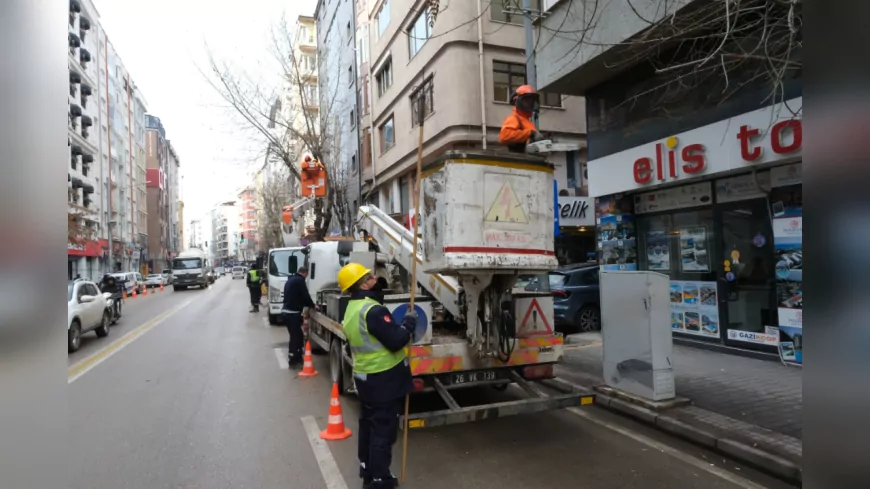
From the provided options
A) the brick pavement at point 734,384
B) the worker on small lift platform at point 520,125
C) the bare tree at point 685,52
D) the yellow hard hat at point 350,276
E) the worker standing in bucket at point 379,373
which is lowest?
the brick pavement at point 734,384

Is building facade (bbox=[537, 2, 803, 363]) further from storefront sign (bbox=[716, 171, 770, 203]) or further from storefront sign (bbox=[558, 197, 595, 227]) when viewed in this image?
storefront sign (bbox=[558, 197, 595, 227])

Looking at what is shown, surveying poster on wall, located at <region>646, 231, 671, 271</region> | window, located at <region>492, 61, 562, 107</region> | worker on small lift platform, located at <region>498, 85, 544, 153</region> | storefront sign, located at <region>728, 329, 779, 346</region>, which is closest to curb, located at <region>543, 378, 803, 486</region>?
worker on small lift platform, located at <region>498, 85, 544, 153</region>

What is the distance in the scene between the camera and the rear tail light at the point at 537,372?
5.91 meters

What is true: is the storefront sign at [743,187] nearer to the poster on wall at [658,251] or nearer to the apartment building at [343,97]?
the poster on wall at [658,251]

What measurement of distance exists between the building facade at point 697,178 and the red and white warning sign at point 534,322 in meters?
1.33

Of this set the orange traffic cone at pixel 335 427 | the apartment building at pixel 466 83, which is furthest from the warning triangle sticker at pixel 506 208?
the apartment building at pixel 466 83

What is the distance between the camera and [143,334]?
47.9ft

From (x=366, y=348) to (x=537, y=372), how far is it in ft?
8.68

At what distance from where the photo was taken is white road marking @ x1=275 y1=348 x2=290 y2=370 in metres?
9.78

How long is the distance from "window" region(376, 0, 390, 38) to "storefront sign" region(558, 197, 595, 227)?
13.2m

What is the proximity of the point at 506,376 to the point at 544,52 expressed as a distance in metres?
7.79

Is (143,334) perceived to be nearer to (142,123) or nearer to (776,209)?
(776,209)

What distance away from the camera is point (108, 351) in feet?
38.6
